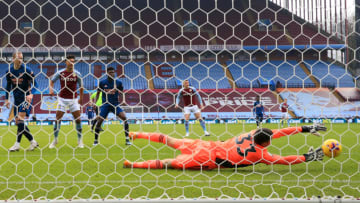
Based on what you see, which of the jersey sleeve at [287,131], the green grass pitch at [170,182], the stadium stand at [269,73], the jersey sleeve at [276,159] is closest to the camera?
the green grass pitch at [170,182]

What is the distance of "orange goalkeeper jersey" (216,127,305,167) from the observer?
302 centimetres

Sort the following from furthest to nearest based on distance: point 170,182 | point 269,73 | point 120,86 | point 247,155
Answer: point 269,73 < point 120,86 < point 247,155 < point 170,182

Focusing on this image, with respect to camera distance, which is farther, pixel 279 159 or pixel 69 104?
pixel 69 104

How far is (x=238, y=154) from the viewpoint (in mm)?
3070

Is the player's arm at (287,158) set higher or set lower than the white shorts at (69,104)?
lower

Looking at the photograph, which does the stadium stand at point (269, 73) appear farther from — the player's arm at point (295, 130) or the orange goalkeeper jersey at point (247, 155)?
the orange goalkeeper jersey at point (247, 155)

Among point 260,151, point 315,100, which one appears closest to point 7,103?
point 260,151

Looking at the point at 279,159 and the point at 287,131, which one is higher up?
the point at 287,131

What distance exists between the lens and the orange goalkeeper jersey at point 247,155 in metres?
3.02

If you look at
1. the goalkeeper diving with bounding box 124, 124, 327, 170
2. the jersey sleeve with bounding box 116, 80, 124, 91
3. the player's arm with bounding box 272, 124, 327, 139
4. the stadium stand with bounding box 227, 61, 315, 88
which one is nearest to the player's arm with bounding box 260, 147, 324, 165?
the goalkeeper diving with bounding box 124, 124, 327, 170

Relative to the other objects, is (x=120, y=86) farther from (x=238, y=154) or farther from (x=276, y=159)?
(x=276, y=159)

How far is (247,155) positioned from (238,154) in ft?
0.26

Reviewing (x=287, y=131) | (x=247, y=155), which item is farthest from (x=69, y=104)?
(x=287, y=131)

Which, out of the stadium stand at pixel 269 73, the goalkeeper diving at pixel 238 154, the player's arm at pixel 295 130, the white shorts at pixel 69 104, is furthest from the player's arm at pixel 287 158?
the stadium stand at pixel 269 73
